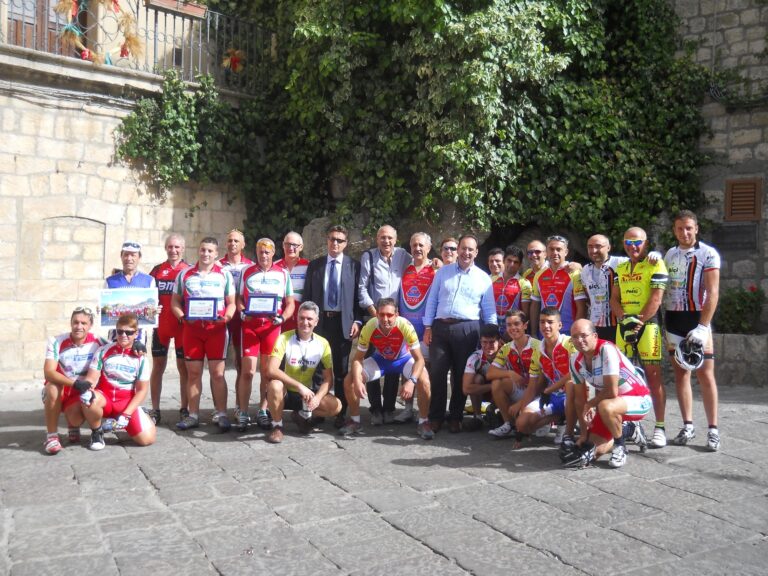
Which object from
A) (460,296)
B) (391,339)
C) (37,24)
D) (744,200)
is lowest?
(391,339)

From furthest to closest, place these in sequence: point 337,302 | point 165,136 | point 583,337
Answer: point 165,136
point 337,302
point 583,337

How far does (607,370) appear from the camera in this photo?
543cm

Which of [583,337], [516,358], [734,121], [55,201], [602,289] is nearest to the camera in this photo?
[583,337]

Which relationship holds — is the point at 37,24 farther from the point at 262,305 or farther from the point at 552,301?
the point at 552,301

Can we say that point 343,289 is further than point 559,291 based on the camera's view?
Yes

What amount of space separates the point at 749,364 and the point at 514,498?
6067mm

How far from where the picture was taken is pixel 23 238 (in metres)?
9.45

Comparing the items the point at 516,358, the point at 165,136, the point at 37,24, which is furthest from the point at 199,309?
the point at 37,24

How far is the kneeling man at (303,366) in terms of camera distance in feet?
→ 21.1

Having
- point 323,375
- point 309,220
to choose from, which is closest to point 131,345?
point 323,375

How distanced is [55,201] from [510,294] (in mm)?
6181

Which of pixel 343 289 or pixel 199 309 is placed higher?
pixel 343 289

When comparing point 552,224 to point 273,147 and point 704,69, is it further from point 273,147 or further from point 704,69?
point 273,147

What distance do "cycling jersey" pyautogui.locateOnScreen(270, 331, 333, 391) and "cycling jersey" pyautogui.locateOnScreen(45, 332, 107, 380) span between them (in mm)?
1570
